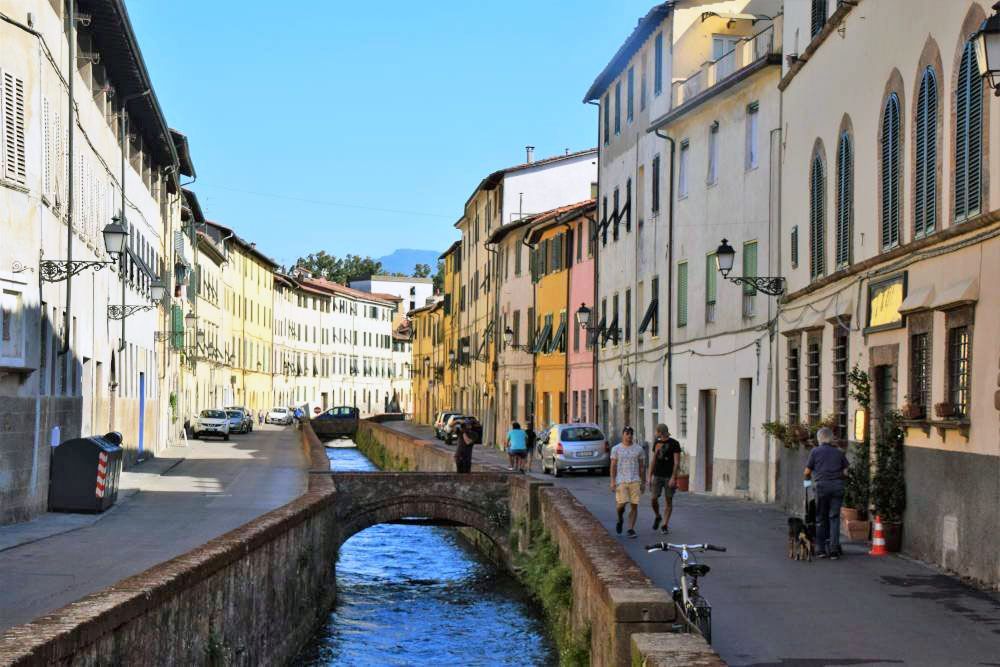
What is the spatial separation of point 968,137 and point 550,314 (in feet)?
123

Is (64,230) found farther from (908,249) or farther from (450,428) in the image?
(450,428)

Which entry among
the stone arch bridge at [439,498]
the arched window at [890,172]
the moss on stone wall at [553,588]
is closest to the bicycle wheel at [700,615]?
the moss on stone wall at [553,588]

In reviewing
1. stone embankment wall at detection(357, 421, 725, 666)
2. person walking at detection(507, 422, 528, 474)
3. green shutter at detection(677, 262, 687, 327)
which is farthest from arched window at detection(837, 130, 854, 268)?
person walking at detection(507, 422, 528, 474)

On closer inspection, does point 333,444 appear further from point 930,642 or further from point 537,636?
point 930,642

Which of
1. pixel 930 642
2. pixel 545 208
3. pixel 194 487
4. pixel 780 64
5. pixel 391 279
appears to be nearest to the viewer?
pixel 930 642

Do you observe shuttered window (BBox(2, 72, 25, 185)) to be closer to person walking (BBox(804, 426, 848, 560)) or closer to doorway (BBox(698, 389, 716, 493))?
person walking (BBox(804, 426, 848, 560))

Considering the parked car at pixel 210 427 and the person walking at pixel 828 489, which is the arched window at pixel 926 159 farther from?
the parked car at pixel 210 427

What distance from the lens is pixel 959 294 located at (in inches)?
619

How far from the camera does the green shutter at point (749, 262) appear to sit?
28891 millimetres

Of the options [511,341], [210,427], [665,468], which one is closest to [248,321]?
[210,427]

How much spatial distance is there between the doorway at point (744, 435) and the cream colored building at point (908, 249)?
3646 millimetres

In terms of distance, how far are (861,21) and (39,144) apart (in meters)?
12.3

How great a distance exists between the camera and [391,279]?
142m

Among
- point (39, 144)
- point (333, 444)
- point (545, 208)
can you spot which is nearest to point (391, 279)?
point (333, 444)
